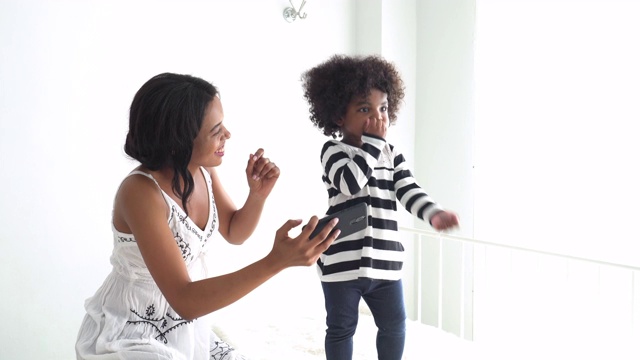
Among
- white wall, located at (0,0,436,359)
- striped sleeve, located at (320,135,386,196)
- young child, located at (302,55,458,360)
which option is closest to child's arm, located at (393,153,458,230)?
young child, located at (302,55,458,360)

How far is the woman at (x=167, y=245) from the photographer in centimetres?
106

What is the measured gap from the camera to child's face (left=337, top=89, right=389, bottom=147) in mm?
1622

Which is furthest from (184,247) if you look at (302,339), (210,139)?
(302,339)

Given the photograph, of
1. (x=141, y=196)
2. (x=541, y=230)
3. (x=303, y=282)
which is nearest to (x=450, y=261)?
(x=541, y=230)

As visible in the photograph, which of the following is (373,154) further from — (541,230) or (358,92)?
(541,230)

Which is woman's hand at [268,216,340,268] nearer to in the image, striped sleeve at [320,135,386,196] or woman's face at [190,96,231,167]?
woman's face at [190,96,231,167]

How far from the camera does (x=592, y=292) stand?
2.41 m

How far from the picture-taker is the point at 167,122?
45.3 inches

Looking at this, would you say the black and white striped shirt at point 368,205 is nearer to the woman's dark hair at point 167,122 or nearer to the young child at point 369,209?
the young child at point 369,209

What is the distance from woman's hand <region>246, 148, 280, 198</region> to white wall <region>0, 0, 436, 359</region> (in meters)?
1.11

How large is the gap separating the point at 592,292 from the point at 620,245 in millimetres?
277

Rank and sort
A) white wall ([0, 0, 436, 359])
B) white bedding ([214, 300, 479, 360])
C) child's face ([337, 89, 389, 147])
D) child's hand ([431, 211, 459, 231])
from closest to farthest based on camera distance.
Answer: child's hand ([431, 211, 459, 231]) → child's face ([337, 89, 389, 147]) → white wall ([0, 0, 436, 359]) → white bedding ([214, 300, 479, 360])

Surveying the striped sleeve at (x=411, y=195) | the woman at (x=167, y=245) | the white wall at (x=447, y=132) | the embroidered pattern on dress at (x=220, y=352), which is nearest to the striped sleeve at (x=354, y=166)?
the striped sleeve at (x=411, y=195)

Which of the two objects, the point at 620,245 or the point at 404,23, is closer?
Answer: the point at 620,245
